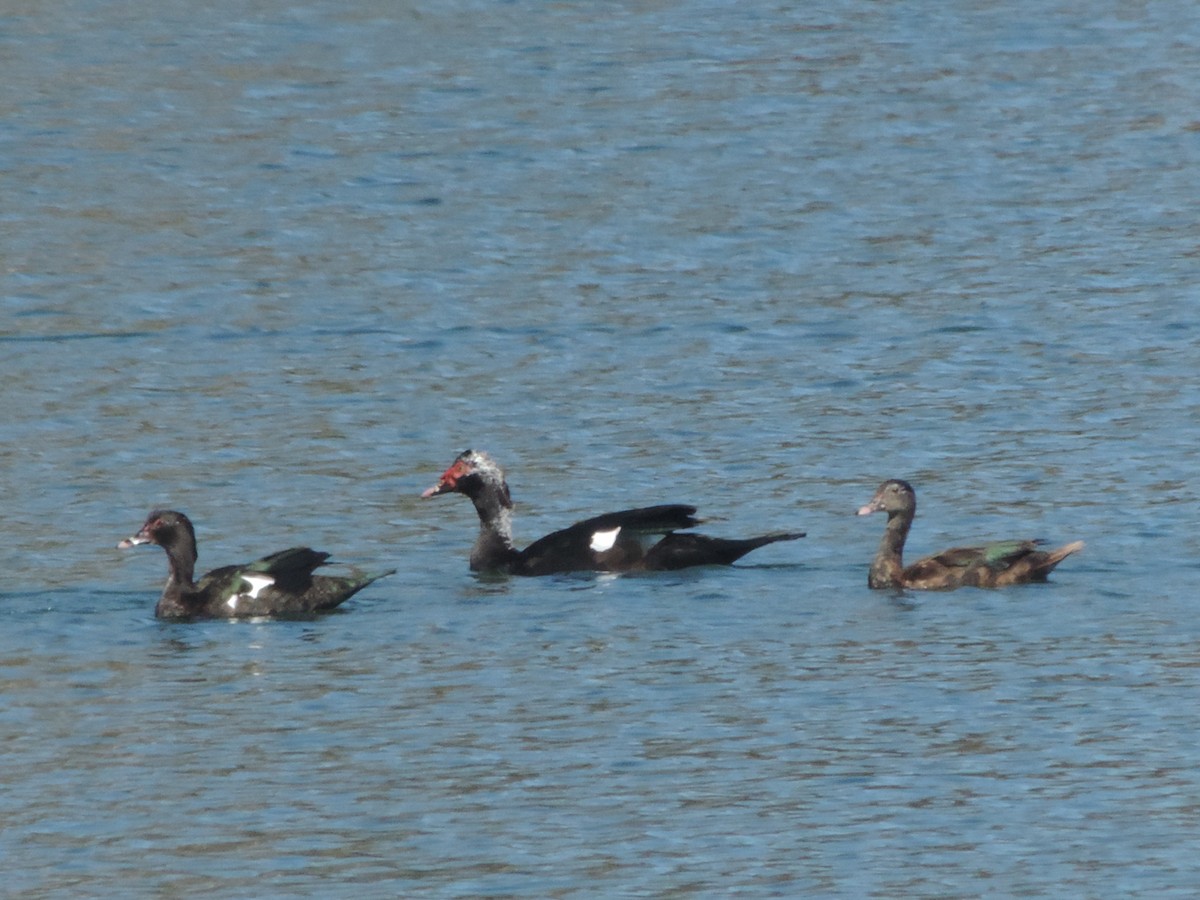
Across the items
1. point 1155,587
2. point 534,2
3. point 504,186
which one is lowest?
point 1155,587

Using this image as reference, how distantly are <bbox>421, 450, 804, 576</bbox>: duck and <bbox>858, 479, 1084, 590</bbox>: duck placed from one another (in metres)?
0.57

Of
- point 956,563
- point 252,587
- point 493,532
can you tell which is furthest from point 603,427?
point 252,587

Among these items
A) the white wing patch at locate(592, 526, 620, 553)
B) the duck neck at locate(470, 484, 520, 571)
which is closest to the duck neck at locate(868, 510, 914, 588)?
the white wing patch at locate(592, 526, 620, 553)

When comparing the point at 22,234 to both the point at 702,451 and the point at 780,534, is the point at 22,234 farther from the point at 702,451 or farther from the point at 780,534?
the point at 780,534

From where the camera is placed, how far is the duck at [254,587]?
13.6 m

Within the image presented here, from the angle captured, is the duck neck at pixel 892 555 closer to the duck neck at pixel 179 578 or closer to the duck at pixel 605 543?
the duck at pixel 605 543

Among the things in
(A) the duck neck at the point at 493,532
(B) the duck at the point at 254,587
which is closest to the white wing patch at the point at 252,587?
(B) the duck at the point at 254,587

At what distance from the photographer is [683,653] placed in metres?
12.5

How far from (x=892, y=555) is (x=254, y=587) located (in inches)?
133

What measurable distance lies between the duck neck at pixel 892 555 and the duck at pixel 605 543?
543mm

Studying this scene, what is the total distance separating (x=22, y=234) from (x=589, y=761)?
1540cm

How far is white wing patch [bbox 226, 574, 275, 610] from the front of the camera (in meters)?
13.7

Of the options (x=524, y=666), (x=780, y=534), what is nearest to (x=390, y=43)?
(x=780, y=534)

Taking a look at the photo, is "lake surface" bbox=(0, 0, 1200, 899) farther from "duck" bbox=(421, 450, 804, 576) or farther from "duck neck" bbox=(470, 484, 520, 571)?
"duck neck" bbox=(470, 484, 520, 571)
